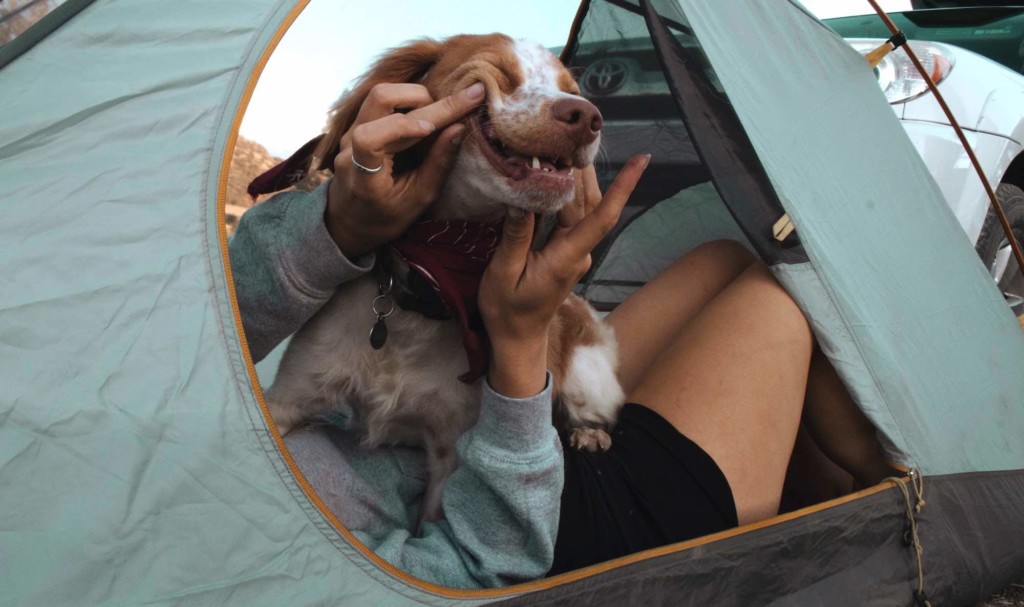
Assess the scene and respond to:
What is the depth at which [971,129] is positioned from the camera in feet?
9.71

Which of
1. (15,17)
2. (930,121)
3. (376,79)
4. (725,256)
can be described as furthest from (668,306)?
(15,17)

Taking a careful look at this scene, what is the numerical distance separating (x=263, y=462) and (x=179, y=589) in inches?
6.9

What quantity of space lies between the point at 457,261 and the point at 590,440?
505 millimetres

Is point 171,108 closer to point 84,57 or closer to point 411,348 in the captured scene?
point 84,57

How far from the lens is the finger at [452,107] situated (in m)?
1.25

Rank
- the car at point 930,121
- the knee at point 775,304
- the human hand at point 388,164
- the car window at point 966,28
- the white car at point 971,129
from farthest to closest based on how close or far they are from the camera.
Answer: the car window at point 966,28
the white car at point 971,129
the car at point 930,121
the knee at point 775,304
the human hand at point 388,164

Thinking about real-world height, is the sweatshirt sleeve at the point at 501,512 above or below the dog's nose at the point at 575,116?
below

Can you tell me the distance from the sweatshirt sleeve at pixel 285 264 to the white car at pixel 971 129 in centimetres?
194

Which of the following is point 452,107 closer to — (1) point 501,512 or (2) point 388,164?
(2) point 388,164

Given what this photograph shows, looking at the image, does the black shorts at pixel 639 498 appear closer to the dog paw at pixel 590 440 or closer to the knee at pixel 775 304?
the dog paw at pixel 590 440

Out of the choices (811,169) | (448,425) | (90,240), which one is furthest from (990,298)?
(90,240)

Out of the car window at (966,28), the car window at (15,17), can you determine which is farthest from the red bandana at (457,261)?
the car window at (966,28)

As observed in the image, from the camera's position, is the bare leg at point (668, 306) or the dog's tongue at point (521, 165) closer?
the dog's tongue at point (521, 165)

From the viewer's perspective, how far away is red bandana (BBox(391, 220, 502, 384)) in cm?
139
